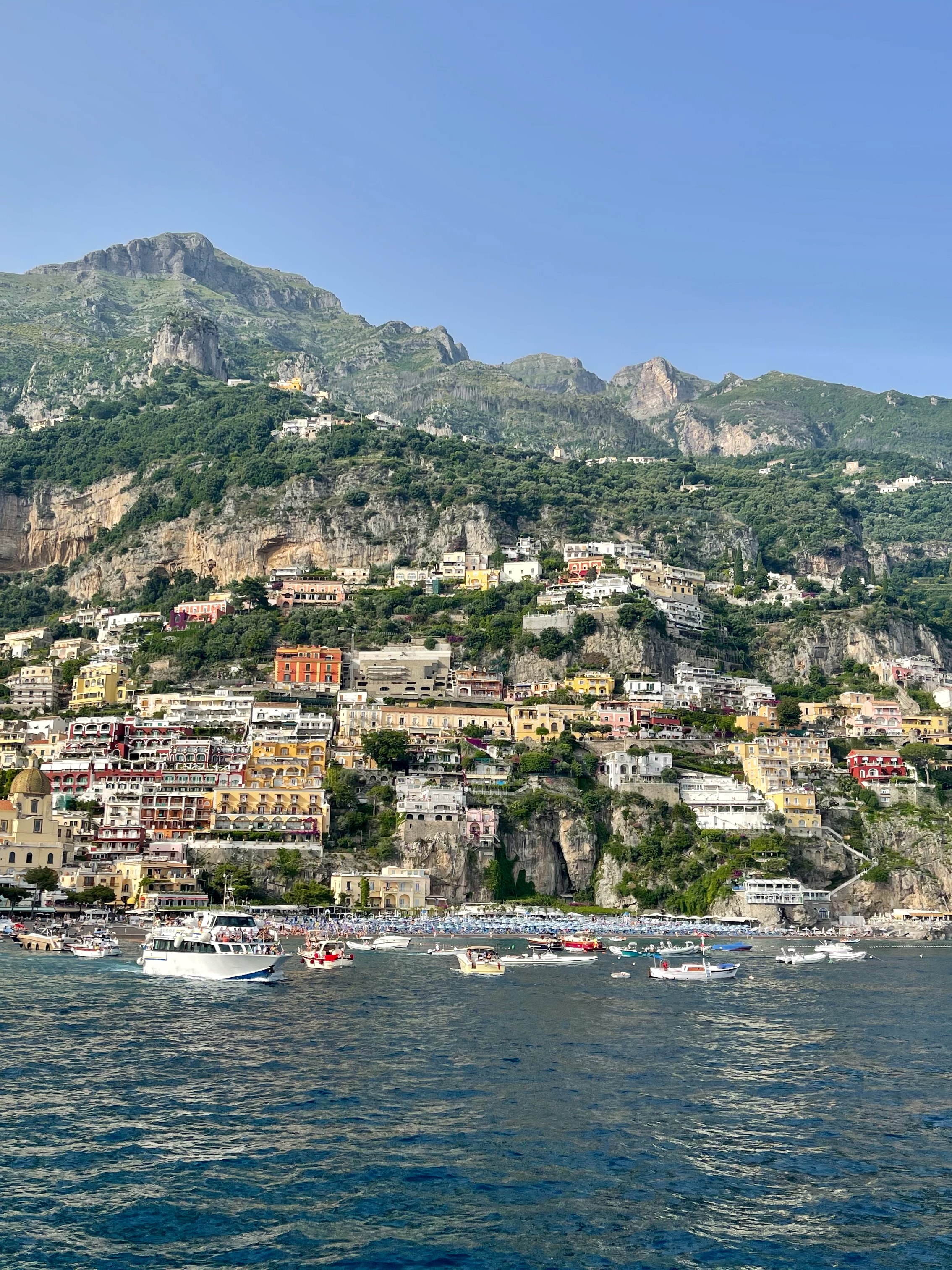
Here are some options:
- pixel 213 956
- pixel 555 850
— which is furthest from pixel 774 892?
pixel 213 956

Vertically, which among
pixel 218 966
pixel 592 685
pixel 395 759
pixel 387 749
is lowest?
pixel 218 966

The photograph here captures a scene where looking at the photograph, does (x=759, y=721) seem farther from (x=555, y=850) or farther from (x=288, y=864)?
(x=288, y=864)

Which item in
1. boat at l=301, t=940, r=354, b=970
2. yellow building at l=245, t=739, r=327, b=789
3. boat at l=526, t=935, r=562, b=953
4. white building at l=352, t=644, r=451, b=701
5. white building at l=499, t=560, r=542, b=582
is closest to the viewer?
boat at l=301, t=940, r=354, b=970

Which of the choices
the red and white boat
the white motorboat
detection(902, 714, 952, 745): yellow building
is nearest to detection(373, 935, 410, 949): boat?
the white motorboat

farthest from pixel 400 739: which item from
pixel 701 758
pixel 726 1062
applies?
pixel 726 1062

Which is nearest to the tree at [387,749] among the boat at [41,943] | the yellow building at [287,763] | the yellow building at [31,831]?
the yellow building at [287,763]

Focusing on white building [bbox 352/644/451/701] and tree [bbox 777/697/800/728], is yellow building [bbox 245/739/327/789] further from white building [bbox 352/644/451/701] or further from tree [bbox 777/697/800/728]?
tree [bbox 777/697/800/728]
